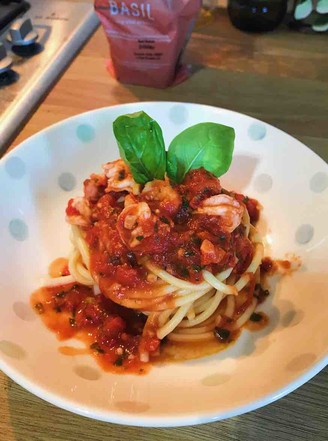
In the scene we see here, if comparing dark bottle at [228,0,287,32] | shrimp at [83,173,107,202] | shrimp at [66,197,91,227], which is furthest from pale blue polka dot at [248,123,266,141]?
dark bottle at [228,0,287,32]

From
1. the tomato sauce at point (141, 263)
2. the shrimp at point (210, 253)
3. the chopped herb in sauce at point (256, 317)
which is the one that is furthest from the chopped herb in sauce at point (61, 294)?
the chopped herb in sauce at point (256, 317)

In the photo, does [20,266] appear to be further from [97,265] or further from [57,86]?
[57,86]

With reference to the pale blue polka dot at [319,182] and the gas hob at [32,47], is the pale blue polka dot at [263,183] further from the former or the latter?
the gas hob at [32,47]

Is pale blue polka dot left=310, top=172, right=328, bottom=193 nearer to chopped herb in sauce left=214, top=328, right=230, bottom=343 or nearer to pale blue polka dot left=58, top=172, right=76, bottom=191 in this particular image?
chopped herb in sauce left=214, top=328, right=230, bottom=343

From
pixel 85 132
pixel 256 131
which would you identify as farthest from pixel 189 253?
pixel 85 132

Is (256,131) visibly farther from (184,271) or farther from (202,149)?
(184,271)

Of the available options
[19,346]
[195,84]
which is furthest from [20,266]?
[195,84]
